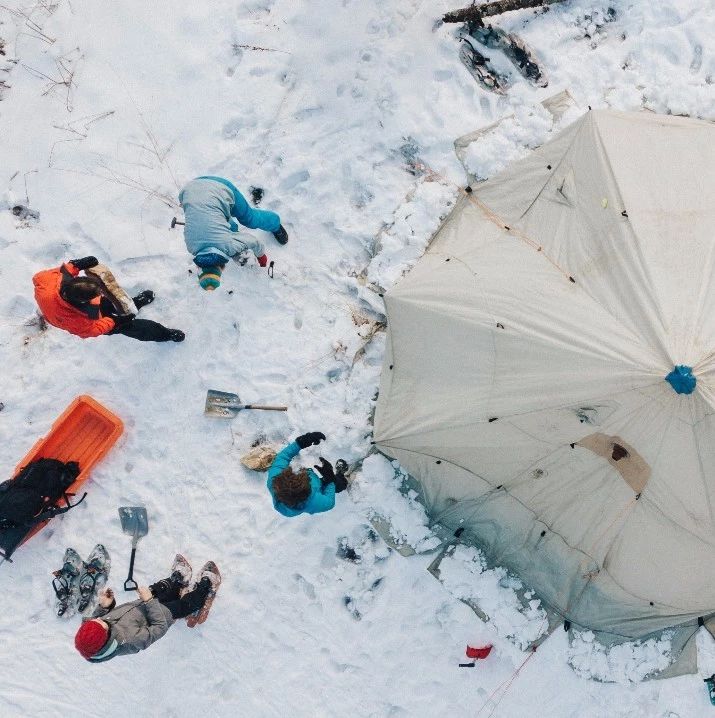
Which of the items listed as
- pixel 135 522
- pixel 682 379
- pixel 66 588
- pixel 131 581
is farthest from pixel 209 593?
pixel 682 379

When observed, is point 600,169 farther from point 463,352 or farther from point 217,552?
point 217,552

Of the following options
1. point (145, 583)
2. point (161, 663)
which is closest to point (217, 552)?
point (145, 583)

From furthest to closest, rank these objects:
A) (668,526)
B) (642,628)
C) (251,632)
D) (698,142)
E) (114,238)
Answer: (114,238) < (251,632) < (642,628) < (698,142) < (668,526)

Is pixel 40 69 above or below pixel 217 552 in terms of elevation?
above

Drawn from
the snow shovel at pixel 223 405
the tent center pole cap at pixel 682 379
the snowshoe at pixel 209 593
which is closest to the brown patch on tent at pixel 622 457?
the tent center pole cap at pixel 682 379

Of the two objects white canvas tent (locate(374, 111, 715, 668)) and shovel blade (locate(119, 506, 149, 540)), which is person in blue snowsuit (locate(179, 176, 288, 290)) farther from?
shovel blade (locate(119, 506, 149, 540))

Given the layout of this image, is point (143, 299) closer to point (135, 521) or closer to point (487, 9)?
point (135, 521)

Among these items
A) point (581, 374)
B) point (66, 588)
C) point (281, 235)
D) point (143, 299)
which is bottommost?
point (66, 588)

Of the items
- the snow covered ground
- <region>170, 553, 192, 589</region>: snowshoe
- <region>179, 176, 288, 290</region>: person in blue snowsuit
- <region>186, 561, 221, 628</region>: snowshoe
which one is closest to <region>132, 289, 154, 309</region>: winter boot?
the snow covered ground
